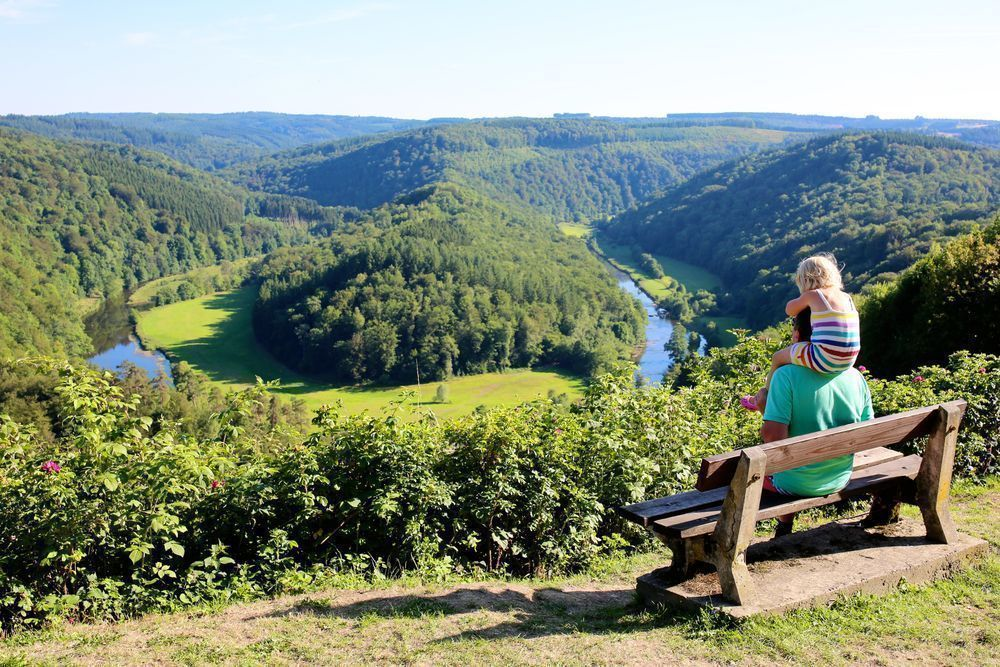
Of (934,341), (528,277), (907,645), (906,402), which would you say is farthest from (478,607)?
(528,277)

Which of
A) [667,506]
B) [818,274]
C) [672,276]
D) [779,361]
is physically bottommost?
[672,276]

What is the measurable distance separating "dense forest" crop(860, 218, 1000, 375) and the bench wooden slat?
1342cm

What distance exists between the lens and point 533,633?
512 cm

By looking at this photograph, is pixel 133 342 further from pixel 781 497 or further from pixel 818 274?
pixel 818 274

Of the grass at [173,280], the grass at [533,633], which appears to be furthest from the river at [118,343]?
the grass at [533,633]

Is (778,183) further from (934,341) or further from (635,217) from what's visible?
(934,341)

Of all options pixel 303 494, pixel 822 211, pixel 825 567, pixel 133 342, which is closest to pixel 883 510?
pixel 825 567

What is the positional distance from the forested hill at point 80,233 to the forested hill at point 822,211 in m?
95.2

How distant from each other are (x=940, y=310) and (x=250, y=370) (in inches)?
3286

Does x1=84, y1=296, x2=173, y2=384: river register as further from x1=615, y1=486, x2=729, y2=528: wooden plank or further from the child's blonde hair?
the child's blonde hair

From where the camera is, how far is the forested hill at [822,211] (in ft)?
286

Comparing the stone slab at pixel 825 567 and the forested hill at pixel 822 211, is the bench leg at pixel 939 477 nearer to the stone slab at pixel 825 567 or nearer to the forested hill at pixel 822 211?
the stone slab at pixel 825 567

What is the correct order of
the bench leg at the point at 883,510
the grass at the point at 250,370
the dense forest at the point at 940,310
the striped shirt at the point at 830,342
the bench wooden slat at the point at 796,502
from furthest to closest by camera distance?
the grass at the point at 250,370
the dense forest at the point at 940,310
the bench leg at the point at 883,510
the bench wooden slat at the point at 796,502
the striped shirt at the point at 830,342

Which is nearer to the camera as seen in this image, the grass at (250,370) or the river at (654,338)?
the grass at (250,370)
